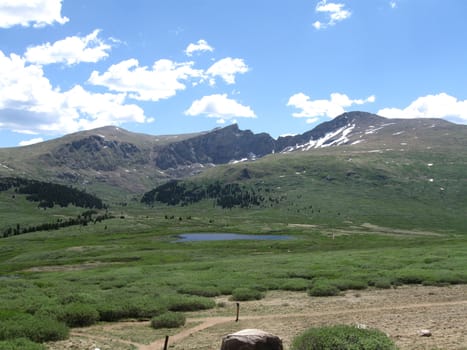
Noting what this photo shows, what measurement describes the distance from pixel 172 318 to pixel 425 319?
17.9m

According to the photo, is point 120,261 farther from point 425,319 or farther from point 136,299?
point 425,319

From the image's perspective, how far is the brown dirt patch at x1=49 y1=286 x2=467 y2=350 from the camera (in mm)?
27172

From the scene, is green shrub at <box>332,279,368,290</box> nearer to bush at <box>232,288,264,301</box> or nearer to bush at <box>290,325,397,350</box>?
bush at <box>232,288,264,301</box>

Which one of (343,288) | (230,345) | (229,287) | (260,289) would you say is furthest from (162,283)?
(230,345)

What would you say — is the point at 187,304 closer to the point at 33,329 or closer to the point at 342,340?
the point at 33,329

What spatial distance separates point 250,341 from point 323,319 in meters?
15.0

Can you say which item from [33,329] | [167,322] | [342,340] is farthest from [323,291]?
[33,329]

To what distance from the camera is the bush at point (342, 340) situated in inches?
772

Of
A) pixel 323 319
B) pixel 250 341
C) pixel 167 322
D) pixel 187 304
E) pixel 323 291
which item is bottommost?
pixel 323 291

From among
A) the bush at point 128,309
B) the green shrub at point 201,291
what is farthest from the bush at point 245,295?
the bush at point 128,309

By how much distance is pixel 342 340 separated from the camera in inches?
786

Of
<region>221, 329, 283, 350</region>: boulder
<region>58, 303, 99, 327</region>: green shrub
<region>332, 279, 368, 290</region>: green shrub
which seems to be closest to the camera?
<region>221, 329, 283, 350</region>: boulder

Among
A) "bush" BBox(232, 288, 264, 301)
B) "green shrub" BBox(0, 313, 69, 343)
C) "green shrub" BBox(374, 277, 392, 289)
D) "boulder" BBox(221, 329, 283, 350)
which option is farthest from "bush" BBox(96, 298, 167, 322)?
"green shrub" BBox(374, 277, 392, 289)

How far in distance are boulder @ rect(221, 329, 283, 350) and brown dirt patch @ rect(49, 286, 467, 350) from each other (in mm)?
4748
